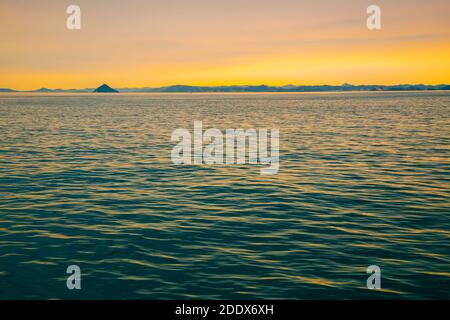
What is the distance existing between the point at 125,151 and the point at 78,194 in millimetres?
18490

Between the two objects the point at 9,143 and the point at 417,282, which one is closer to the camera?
the point at 417,282

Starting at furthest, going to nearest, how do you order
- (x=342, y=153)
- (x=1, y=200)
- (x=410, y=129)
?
(x=410, y=129), (x=342, y=153), (x=1, y=200)

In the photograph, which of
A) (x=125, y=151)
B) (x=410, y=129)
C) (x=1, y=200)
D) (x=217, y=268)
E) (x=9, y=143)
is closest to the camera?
(x=217, y=268)

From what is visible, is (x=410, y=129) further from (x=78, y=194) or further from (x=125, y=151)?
(x=78, y=194)

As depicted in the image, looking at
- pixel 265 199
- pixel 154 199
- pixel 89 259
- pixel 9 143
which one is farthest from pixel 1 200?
pixel 9 143

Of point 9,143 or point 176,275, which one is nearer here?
point 176,275

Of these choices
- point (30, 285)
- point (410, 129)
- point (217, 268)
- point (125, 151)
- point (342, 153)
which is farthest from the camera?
point (410, 129)

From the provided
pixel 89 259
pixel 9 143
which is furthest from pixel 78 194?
pixel 9 143

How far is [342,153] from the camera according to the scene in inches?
1657

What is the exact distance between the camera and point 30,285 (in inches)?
569

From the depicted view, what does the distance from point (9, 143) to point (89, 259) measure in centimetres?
3914

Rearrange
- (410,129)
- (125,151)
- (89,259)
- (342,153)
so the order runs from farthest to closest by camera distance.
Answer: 1. (410,129)
2. (125,151)
3. (342,153)
4. (89,259)

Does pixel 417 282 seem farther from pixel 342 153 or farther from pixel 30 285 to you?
pixel 342 153

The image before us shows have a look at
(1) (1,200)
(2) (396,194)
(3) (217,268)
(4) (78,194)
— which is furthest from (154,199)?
(2) (396,194)
